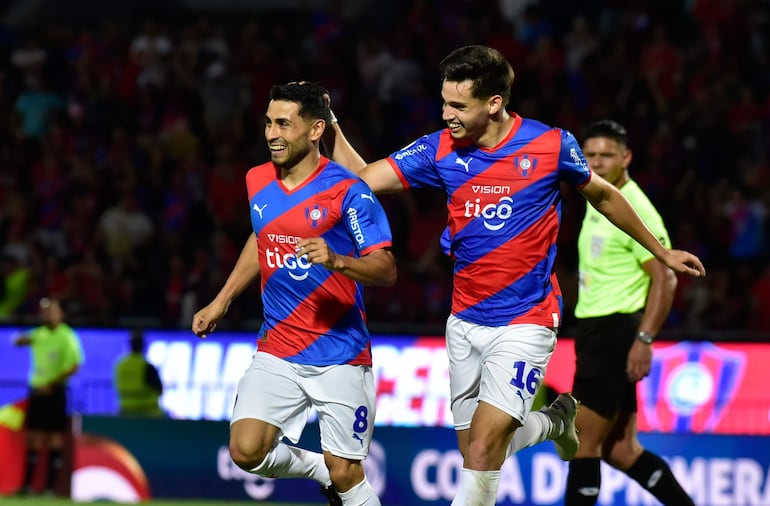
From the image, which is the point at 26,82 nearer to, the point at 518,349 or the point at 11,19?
the point at 11,19

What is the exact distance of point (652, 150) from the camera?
15.3 metres

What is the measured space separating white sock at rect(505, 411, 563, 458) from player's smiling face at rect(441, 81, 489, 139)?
4.78ft

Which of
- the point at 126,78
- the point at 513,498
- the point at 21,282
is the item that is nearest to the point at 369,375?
the point at 513,498

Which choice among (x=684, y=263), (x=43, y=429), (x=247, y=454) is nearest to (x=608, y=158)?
(x=684, y=263)

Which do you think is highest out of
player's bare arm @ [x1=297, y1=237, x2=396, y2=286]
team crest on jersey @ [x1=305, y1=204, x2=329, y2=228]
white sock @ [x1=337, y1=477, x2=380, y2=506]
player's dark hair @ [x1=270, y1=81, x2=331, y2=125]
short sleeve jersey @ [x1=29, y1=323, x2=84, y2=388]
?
player's dark hair @ [x1=270, y1=81, x2=331, y2=125]

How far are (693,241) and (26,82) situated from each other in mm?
9490

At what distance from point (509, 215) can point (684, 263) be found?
858mm

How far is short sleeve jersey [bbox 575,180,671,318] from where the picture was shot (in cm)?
795

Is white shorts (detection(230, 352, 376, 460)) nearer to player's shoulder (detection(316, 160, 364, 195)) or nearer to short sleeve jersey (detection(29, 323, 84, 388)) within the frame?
player's shoulder (detection(316, 160, 364, 195))

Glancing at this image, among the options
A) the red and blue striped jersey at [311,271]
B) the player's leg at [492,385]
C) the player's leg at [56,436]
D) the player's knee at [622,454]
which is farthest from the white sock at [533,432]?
the player's leg at [56,436]

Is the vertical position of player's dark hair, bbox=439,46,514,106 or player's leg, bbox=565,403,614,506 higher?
player's dark hair, bbox=439,46,514,106

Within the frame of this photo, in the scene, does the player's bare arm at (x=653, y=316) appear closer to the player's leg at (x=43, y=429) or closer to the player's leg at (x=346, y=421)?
the player's leg at (x=346, y=421)

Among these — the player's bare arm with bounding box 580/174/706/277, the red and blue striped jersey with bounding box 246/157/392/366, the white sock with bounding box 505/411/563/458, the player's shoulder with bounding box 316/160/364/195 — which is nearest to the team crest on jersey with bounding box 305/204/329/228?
the red and blue striped jersey with bounding box 246/157/392/366

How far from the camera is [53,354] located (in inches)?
522
